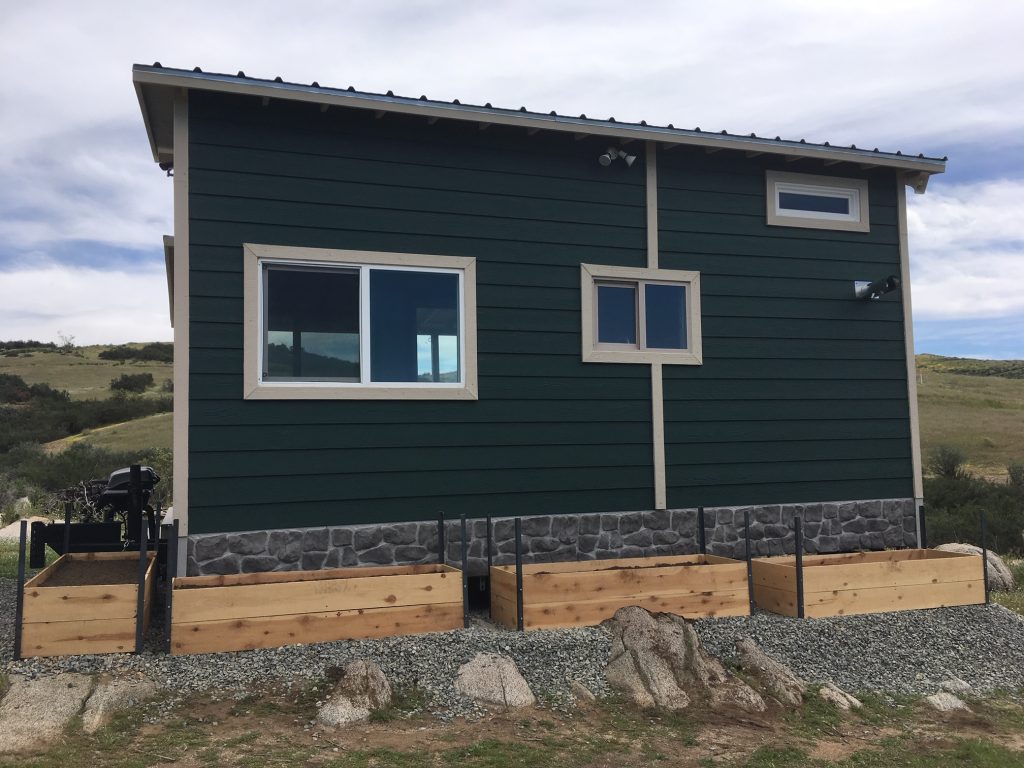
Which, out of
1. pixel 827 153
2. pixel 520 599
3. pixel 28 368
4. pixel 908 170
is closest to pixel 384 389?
pixel 520 599

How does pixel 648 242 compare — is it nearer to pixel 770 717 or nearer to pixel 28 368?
pixel 770 717

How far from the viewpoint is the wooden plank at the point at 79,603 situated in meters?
5.86

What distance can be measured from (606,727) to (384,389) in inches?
135

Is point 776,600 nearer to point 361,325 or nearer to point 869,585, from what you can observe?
point 869,585

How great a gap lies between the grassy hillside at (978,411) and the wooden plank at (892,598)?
2155cm

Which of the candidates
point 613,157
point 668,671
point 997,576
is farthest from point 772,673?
point 997,576

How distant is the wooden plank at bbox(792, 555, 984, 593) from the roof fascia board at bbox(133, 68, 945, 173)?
13.4ft

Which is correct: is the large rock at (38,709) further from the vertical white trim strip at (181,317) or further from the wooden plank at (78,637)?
the vertical white trim strip at (181,317)

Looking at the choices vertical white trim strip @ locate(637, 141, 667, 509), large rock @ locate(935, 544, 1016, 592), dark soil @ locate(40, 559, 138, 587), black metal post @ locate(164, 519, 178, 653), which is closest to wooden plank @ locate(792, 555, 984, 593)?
vertical white trim strip @ locate(637, 141, 667, 509)

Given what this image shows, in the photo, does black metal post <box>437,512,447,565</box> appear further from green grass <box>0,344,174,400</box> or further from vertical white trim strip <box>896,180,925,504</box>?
green grass <box>0,344,174,400</box>

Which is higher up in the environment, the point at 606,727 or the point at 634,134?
the point at 634,134

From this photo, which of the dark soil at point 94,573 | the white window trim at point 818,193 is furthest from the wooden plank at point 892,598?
the dark soil at point 94,573

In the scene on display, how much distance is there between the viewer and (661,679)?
5.79m

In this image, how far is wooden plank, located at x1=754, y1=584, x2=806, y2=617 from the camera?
7.39m
